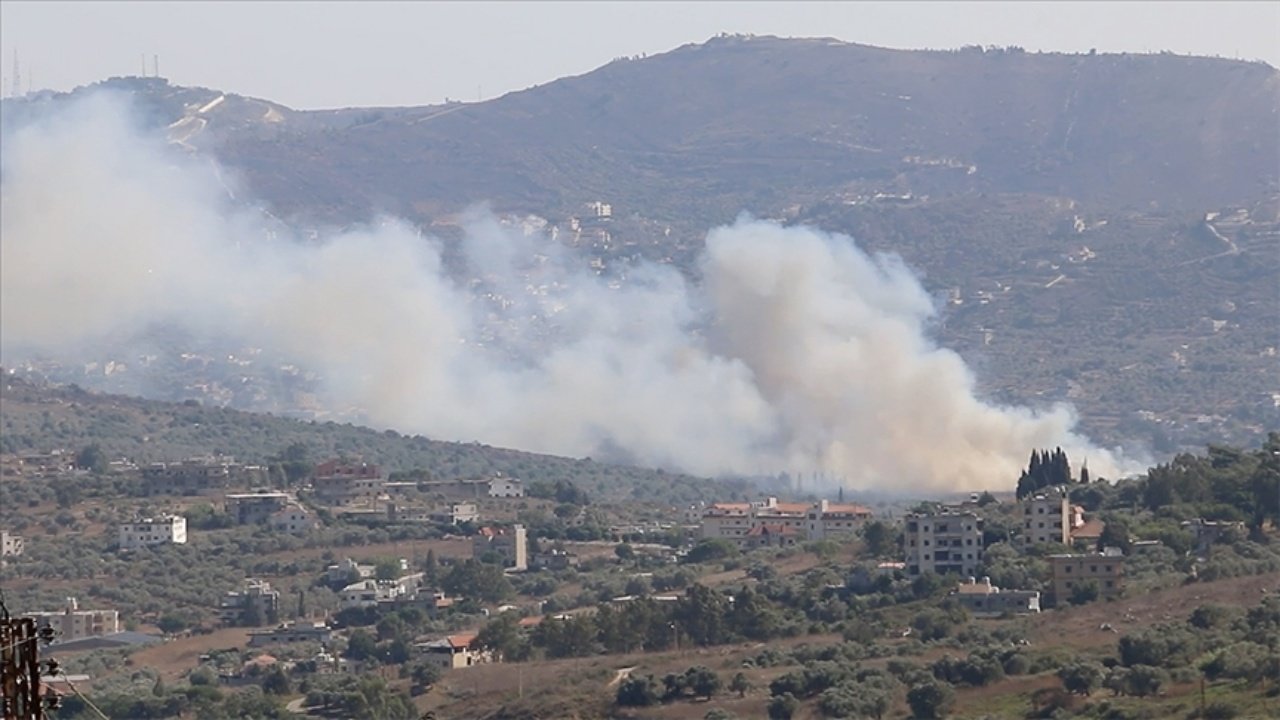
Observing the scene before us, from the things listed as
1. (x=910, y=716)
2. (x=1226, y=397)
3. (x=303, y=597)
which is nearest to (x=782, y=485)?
(x=1226, y=397)

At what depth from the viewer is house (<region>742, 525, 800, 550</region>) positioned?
9744 centimetres

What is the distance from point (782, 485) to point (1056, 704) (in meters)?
81.5

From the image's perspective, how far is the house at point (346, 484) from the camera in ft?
362

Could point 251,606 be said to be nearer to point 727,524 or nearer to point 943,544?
point 943,544

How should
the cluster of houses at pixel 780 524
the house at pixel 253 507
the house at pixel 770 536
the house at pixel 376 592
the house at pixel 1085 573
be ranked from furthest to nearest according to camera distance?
the house at pixel 253 507, the cluster of houses at pixel 780 524, the house at pixel 770 536, the house at pixel 376 592, the house at pixel 1085 573

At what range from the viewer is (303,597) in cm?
8800

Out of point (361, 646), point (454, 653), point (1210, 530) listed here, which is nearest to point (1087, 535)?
point (1210, 530)

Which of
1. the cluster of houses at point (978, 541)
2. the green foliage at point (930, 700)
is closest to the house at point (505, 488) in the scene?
the cluster of houses at point (978, 541)

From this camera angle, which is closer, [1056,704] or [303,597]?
[1056,704]

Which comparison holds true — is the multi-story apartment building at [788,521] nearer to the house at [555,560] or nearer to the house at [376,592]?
the house at [555,560]

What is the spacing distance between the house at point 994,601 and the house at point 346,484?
4183 centimetres

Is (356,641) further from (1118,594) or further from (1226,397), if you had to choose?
(1226,397)

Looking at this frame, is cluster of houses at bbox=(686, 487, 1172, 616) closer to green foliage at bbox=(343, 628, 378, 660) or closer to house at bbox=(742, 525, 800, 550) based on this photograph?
house at bbox=(742, 525, 800, 550)

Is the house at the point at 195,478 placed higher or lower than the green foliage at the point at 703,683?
higher
